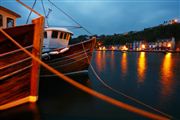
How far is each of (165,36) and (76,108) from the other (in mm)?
120023

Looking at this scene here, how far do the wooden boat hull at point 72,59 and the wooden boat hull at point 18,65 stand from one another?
5.70 meters

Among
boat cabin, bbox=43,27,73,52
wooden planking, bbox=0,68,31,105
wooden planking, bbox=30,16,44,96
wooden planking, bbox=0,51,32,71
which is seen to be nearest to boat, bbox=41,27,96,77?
boat cabin, bbox=43,27,73,52

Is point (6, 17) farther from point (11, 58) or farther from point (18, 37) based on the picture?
point (11, 58)

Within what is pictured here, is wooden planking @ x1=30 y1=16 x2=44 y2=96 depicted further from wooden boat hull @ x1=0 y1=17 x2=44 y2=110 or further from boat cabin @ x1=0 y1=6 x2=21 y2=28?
boat cabin @ x1=0 y1=6 x2=21 y2=28

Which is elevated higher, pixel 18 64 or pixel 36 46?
pixel 36 46

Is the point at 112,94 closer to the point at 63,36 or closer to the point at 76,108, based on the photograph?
the point at 76,108

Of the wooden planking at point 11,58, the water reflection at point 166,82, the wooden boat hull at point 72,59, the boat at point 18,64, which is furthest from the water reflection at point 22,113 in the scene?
the water reflection at point 166,82

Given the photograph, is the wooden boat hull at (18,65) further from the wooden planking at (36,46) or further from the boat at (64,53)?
the boat at (64,53)

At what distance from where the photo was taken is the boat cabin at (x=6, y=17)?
1066cm

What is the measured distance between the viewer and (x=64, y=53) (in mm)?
15086

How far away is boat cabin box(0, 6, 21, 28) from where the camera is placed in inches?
420

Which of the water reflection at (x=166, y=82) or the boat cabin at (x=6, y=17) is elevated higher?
the boat cabin at (x=6, y=17)

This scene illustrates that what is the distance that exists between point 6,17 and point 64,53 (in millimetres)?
5037

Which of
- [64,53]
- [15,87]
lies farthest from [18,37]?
[64,53]
